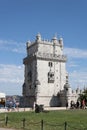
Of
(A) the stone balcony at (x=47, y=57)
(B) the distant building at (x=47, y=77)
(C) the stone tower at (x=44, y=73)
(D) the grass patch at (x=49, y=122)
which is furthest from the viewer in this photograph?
(A) the stone balcony at (x=47, y=57)

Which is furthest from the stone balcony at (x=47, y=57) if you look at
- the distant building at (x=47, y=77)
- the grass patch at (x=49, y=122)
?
the grass patch at (x=49, y=122)

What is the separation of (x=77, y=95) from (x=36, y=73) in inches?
456

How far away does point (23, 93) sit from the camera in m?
85.4

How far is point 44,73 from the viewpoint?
7956 centimetres

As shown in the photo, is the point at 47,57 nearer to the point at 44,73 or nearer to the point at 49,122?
the point at 44,73

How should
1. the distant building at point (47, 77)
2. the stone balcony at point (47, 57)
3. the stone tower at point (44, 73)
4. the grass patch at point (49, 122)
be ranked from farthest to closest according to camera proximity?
the stone balcony at point (47, 57) → the stone tower at point (44, 73) → the distant building at point (47, 77) → the grass patch at point (49, 122)

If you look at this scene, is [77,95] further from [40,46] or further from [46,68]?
[40,46]

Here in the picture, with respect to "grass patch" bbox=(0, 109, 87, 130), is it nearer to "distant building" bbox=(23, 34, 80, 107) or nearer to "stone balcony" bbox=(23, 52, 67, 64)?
"distant building" bbox=(23, 34, 80, 107)

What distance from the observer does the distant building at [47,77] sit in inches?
3086

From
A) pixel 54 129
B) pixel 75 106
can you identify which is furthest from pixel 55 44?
pixel 54 129

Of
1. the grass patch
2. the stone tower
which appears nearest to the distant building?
the stone tower

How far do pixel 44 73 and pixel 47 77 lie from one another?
1293mm

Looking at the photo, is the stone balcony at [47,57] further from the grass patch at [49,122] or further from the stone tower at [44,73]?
the grass patch at [49,122]

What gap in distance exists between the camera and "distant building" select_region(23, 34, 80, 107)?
78.4 meters
